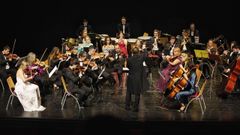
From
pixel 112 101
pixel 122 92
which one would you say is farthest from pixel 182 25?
pixel 112 101

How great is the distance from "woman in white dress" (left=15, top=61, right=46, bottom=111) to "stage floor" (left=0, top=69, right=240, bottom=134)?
7.8 inches

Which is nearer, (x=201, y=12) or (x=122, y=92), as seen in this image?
(x=122, y=92)

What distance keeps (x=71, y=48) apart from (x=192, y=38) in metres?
4.82

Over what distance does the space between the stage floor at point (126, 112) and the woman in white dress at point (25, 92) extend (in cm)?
20

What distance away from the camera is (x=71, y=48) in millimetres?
10992

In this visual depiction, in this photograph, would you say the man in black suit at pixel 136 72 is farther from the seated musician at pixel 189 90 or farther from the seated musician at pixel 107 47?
the seated musician at pixel 107 47

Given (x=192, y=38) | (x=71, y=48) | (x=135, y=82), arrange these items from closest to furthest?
(x=135, y=82)
(x=71, y=48)
(x=192, y=38)

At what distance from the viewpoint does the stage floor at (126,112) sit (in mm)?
7945

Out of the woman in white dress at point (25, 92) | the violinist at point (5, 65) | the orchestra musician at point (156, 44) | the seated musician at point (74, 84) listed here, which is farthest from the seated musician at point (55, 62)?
the orchestra musician at point (156, 44)

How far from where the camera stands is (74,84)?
30.4 feet

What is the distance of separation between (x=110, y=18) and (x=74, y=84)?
303 inches

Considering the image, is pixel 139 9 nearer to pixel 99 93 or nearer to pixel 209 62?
pixel 209 62

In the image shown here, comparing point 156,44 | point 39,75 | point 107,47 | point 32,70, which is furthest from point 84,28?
point 32,70

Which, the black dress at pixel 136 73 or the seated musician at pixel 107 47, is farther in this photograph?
the seated musician at pixel 107 47
